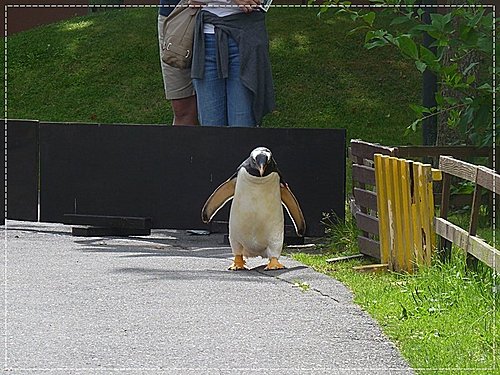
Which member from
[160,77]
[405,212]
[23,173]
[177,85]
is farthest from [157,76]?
[405,212]

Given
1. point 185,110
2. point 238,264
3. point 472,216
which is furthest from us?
point 185,110

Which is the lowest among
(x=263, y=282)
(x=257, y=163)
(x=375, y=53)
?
(x=263, y=282)

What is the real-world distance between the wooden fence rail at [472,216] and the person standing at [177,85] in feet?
12.7

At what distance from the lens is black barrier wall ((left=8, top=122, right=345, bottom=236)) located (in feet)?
32.9

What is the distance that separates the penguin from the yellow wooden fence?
76 centimetres

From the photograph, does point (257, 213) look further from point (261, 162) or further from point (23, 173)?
point (23, 173)

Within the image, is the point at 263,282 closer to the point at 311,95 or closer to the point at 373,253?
the point at 373,253

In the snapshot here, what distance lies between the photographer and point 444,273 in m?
7.21

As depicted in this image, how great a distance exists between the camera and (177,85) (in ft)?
36.9

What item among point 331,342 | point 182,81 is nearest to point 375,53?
point 182,81

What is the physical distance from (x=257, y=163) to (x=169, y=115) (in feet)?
33.0

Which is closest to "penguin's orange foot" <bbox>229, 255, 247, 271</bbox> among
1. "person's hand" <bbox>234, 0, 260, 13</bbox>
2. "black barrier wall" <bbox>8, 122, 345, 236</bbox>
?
"black barrier wall" <bbox>8, 122, 345, 236</bbox>

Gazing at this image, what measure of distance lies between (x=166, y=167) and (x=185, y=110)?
1245 mm

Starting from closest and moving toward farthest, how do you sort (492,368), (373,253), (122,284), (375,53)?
(492,368) → (122,284) → (373,253) → (375,53)
